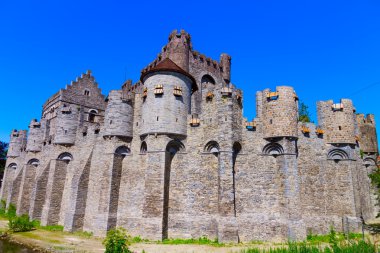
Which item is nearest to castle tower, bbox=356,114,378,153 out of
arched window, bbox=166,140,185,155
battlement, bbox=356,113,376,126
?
battlement, bbox=356,113,376,126

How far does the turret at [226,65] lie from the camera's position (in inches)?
1361

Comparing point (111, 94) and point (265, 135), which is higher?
point (111, 94)

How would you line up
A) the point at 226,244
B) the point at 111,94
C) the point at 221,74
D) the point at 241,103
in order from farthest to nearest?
the point at 221,74
the point at 111,94
the point at 241,103
the point at 226,244

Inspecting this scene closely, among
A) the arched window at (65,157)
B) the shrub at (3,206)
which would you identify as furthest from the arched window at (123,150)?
the shrub at (3,206)

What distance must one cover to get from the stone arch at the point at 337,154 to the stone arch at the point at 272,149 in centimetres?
416

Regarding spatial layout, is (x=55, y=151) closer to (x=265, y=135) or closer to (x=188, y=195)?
(x=188, y=195)

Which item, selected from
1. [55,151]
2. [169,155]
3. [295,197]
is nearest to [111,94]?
[169,155]

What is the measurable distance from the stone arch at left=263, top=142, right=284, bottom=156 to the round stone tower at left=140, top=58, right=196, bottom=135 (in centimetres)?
603

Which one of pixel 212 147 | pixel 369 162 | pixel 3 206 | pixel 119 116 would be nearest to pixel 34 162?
pixel 3 206

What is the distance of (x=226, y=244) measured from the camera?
17.7 m

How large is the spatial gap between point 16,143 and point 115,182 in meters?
26.7

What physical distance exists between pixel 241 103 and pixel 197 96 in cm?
801

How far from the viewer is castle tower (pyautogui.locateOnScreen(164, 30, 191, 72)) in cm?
2988

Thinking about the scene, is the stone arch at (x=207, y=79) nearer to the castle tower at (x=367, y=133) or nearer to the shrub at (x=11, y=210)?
the castle tower at (x=367, y=133)
